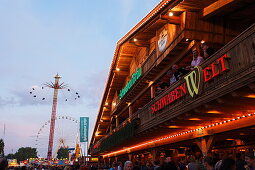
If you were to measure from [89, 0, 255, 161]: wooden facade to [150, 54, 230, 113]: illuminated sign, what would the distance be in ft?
0.10

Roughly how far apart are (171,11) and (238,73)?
6.76 m

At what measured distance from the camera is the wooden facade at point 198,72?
8273mm

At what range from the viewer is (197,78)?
9.96 m

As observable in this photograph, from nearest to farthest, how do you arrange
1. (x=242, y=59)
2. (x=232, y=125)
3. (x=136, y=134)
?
1. (x=242, y=59)
2. (x=232, y=125)
3. (x=136, y=134)

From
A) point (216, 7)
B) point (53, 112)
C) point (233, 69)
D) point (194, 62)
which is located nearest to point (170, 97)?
point (194, 62)

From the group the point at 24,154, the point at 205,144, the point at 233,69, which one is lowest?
the point at 24,154

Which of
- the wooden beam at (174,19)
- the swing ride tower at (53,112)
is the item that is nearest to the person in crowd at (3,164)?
the wooden beam at (174,19)

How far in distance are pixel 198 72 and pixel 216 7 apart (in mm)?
4200

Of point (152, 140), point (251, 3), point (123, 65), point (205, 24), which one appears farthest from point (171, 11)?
point (123, 65)

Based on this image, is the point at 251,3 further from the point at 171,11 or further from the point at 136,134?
the point at 136,134

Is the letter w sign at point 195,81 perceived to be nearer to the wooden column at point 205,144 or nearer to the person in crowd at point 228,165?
the wooden column at point 205,144

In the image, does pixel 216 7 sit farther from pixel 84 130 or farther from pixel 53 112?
pixel 53 112

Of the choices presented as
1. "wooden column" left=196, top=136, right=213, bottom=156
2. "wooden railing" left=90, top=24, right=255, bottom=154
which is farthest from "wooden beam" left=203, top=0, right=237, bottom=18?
"wooden column" left=196, top=136, right=213, bottom=156

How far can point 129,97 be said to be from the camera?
79.4 ft
